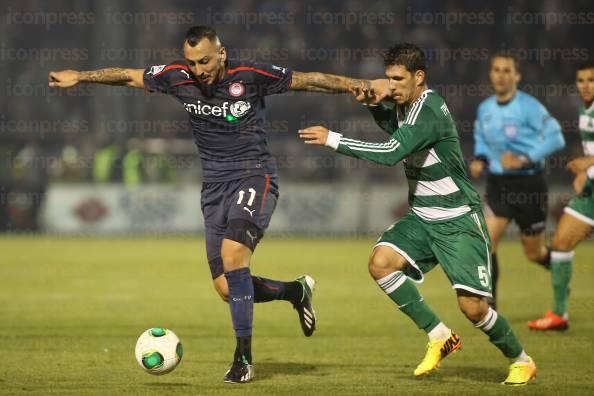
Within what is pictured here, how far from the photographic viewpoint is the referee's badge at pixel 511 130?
391 inches

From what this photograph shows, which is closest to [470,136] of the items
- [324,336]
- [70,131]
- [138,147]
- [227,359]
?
[138,147]

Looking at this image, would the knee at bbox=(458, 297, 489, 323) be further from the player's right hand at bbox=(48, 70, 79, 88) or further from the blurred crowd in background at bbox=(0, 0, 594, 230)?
the blurred crowd in background at bbox=(0, 0, 594, 230)

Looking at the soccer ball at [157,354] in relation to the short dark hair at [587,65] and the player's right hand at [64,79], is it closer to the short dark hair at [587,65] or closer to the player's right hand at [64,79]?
the player's right hand at [64,79]

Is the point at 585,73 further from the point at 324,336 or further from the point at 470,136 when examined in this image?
the point at 470,136

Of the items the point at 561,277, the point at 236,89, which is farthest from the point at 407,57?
the point at 561,277

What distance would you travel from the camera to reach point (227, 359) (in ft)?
24.5

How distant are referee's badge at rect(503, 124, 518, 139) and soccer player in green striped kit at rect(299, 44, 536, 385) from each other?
339 centimetres

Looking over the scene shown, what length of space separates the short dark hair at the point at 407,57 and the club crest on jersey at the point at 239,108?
3.27ft

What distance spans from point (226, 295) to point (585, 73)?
12.4 feet

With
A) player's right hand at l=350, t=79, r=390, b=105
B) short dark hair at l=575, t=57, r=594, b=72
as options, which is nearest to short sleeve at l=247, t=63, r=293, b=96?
player's right hand at l=350, t=79, r=390, b=105

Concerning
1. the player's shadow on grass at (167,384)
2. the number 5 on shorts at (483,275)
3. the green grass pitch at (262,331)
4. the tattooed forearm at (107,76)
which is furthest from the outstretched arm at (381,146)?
the player's shadow on grass at (167,384)

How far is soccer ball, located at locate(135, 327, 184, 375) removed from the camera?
636 centimetres

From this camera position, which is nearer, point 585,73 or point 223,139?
point 223,139

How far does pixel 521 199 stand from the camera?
985 centimetres
